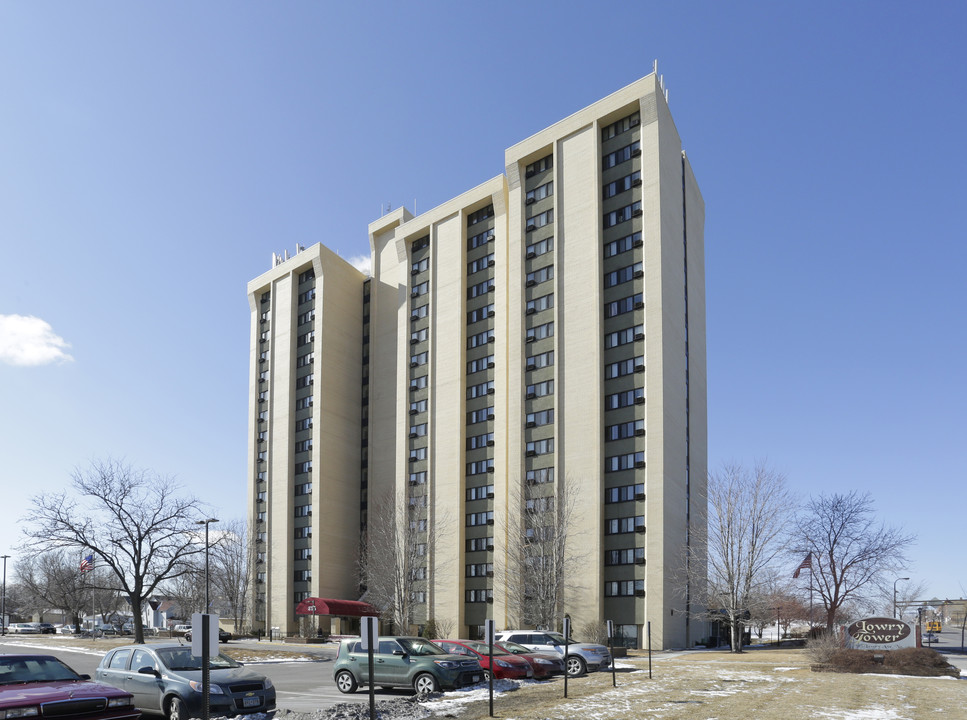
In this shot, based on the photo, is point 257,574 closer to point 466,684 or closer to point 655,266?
point 655,266

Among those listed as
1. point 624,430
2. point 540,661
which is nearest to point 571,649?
point 540,661

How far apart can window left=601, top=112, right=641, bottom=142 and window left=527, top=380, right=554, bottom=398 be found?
63.1 ft

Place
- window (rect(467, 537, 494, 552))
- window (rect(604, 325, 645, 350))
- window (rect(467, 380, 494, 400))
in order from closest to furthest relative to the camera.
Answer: window (rect(604, 325, 645, 350))
window (rect(467, 537, 494, 552))
window (rect(467, 380, 494, 400))

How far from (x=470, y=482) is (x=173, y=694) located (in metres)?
50.4

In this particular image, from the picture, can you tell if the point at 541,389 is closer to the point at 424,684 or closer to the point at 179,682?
the point at 424,684

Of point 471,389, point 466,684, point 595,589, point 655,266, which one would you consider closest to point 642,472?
point 595,589

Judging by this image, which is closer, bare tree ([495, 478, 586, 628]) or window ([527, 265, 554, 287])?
bare tree ([495, 478, 586, 628])

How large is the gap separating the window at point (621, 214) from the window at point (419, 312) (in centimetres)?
2069

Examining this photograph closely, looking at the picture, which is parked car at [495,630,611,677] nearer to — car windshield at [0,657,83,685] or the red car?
the red car

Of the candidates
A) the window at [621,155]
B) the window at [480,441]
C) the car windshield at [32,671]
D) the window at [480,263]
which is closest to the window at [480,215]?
the window at [480,263]

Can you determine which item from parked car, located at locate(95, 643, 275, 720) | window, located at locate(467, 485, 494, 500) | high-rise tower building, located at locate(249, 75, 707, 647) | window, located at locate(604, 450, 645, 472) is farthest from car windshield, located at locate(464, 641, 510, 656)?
window, located at locate(467, 485, 494, 500)

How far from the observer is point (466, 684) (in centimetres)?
2244

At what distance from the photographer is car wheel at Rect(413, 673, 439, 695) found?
21.7 metres

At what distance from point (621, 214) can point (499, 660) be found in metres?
40.3
